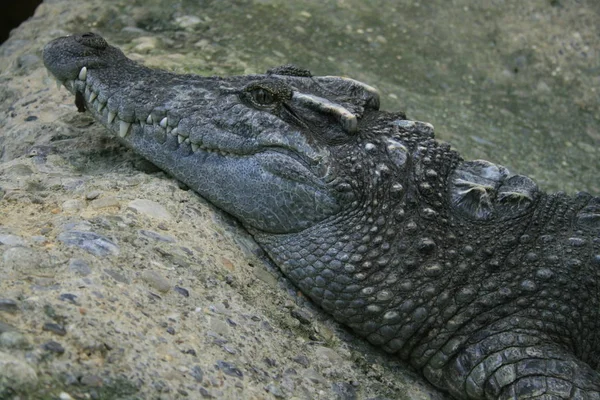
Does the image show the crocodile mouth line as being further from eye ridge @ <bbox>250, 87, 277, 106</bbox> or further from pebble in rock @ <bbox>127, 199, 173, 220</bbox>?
pebble in rock @ <bbox>127, 199, 173, 220</bbox>

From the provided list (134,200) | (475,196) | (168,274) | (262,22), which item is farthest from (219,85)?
(262,22)

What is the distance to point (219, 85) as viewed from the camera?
13.4ft

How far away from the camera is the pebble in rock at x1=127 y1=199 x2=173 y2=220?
3.71 m

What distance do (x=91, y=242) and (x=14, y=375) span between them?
3.01ft

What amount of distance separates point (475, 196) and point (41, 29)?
13.6 feet

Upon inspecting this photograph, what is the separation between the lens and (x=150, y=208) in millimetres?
3764

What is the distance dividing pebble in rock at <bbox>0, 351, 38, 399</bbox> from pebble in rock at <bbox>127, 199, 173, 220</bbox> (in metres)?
1.29

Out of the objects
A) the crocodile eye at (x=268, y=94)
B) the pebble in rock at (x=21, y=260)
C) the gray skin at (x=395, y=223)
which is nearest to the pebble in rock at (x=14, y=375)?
the pebble in rock at (x=21, y=260)

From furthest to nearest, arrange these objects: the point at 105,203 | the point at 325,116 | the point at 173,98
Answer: the point at 173,98 < the point at 325,116 < the point at 105,203

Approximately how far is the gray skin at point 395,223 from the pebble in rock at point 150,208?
0.25m

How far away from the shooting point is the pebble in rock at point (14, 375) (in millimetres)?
2432

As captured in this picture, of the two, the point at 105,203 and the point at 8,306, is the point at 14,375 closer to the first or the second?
the point at 8,306

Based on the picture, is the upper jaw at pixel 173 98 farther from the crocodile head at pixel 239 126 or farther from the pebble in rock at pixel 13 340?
the pebble in rock at pixel 13 340

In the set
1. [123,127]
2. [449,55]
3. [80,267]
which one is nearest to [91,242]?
[80,267]
